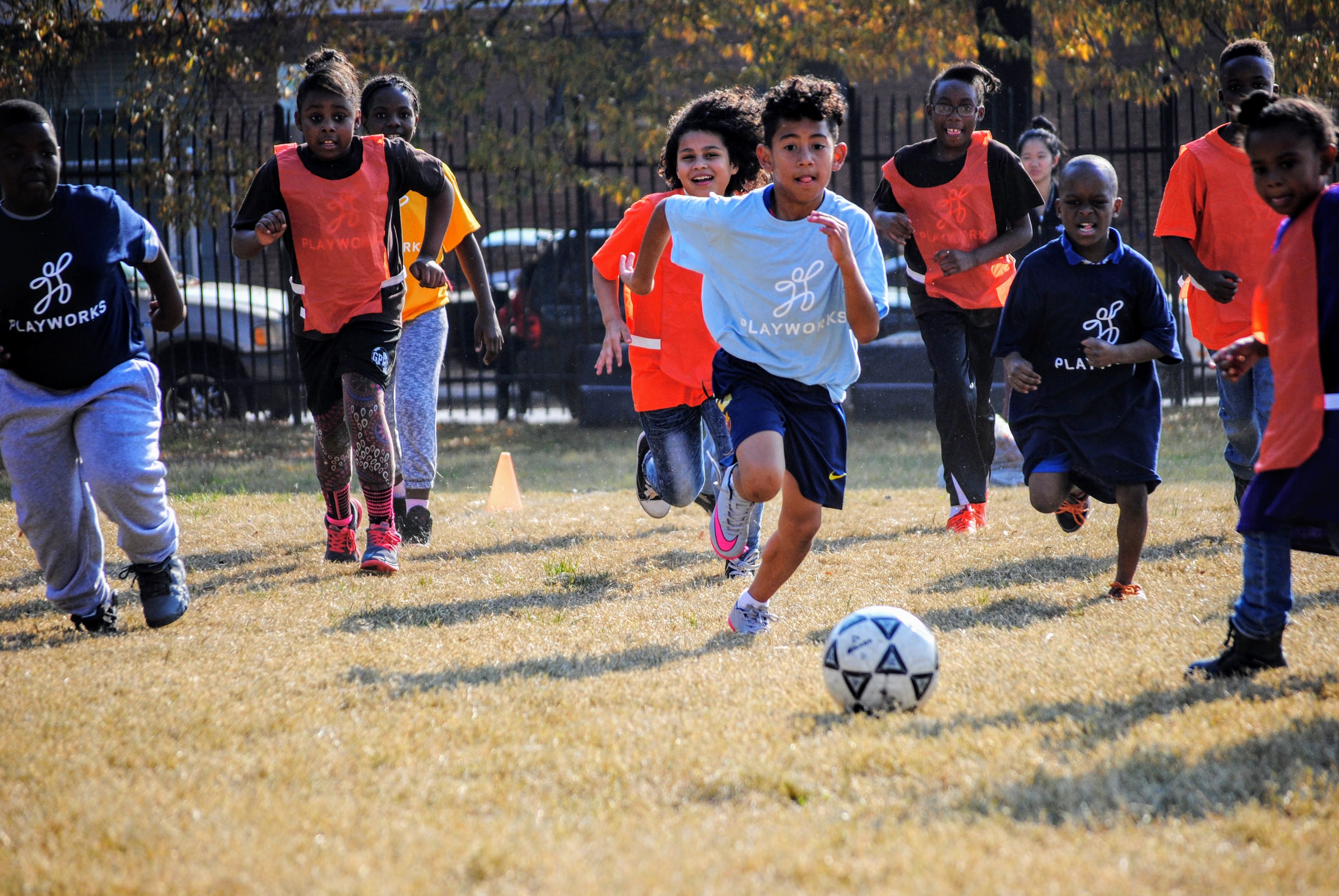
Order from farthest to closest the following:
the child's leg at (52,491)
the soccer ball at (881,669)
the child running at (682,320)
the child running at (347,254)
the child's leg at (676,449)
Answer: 1. the child's leg at (676,449)
2. the child running at (347,254)
3. the child running at (682,320)
4. the child's leg at (52,491)
5. the soccer ball at (881,669)

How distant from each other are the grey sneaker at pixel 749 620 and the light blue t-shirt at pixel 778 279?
0.82 meters

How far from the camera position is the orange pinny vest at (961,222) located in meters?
6.40

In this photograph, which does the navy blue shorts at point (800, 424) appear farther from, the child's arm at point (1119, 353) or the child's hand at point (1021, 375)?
the child's arm at point (1119, 353)

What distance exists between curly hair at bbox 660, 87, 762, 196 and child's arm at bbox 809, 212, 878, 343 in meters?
1.29

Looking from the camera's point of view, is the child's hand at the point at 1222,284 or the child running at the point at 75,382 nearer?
the child running at the point at 75,382

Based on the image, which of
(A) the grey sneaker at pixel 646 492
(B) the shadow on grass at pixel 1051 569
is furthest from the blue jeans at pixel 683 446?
(B) the shadow on grass at pixel 1051 569

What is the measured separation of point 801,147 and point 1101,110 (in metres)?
17.3

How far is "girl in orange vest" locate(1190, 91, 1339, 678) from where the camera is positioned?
331 centimetres

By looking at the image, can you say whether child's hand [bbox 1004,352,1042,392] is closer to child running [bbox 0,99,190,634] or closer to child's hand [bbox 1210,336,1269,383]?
child's hand [bbox 1210,336,1269,383]

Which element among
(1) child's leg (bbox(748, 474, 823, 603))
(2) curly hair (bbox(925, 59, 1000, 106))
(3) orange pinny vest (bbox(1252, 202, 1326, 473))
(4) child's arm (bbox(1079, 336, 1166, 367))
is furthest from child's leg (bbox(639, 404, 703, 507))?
(3) orange pinny vest (bbox(1252, 202, 1326, 473))

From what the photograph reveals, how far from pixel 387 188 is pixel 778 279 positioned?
221 cm

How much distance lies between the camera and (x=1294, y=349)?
338 centimetres

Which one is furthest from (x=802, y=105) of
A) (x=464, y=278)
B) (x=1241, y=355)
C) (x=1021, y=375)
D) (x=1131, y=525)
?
(x=464, y=278)

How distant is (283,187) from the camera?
17.9 feet
